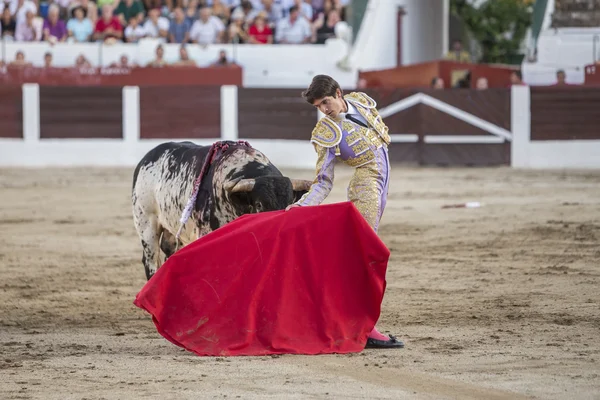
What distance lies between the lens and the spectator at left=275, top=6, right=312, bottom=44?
17062 millimetres

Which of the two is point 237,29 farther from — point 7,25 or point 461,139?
point 461,139

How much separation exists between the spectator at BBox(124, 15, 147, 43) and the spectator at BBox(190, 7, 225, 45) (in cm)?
76

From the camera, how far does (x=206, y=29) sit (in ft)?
55.6

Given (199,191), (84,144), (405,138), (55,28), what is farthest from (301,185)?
(55,28)

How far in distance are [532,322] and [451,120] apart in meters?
10.1

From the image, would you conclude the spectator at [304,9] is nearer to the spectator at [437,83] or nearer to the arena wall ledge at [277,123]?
the arena wall ledge at [277,123]

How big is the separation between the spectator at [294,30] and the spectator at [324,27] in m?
0.14

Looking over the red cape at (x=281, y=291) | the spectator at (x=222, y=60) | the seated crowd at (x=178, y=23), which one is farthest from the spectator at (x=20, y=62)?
the red cape at (x=281, y=291)

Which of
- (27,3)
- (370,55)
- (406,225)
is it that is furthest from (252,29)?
(406,225)

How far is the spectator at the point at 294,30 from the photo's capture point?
17062mm

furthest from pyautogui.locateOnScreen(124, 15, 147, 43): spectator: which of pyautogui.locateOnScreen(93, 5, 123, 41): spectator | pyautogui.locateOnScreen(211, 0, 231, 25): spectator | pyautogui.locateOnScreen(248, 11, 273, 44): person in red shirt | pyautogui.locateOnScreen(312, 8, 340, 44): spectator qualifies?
pyautogui.locateOnScreen(312, 8, 340, 44): spectator

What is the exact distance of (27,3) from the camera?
17.4 meters

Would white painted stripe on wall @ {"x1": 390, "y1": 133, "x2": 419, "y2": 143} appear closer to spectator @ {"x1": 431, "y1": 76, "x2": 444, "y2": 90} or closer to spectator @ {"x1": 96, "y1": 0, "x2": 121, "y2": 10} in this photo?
spectator @ {"x1": 431, "y1": 76, "x2": 444, "y2": 90}

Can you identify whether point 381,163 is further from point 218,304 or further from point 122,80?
point 122,80
